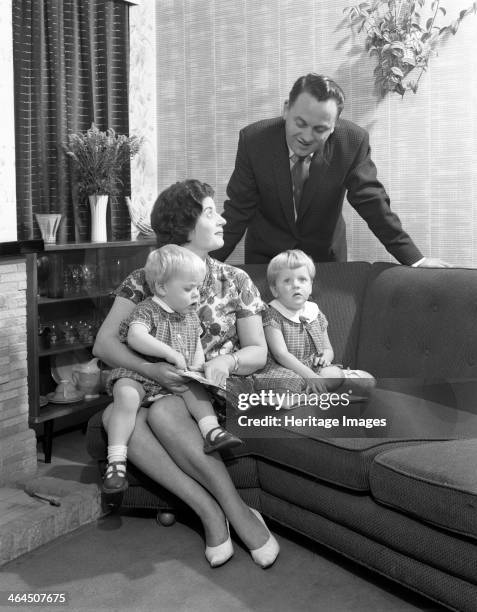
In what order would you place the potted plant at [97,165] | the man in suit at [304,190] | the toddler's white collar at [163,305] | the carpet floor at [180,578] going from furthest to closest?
the potted plant at [97,165] → the man in suit at [304,190] → the toddler's white collar at [163,305] → the carpet floor at [180,578]

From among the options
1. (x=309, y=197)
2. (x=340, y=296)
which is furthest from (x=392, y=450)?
(x=309, y=197)

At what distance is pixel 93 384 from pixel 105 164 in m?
1.05

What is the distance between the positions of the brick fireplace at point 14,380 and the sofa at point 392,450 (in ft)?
1.98

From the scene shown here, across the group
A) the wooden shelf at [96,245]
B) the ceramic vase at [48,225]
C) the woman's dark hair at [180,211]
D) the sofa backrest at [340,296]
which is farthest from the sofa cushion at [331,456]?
the ceramic vase at [48,225]

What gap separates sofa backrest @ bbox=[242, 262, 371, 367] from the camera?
9.64 feet

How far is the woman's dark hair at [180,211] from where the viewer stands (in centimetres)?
264

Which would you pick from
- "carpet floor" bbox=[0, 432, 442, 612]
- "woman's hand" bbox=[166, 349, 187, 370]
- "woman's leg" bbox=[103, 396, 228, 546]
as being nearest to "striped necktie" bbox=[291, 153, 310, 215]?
"woman's hand" bbox=[166, 349, 187, 370]

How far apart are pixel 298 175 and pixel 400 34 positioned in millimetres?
793

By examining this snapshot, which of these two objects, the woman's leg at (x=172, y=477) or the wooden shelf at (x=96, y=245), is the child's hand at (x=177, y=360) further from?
the wooden shelf at (x=96, y=245)

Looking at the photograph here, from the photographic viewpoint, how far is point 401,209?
3.50 meters

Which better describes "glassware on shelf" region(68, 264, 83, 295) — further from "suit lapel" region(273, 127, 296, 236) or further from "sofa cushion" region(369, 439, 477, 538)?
"sofa cushion" region(369, 439, 477, 538)

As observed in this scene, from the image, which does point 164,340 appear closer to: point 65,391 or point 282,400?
point 282,400

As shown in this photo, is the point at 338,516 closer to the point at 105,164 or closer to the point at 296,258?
the point at 296,258

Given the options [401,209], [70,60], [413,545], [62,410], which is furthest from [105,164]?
[413,545]
